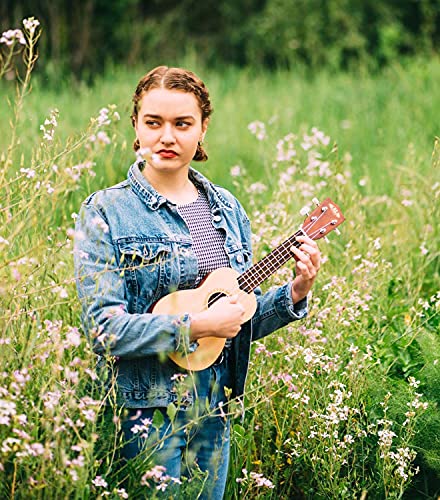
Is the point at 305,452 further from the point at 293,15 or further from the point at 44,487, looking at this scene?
the point at 293,15

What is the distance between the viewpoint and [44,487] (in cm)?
222

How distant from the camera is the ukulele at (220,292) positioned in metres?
2.55

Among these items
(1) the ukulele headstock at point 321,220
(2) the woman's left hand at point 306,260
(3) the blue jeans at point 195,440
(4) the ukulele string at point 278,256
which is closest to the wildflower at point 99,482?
(3) the blue jeans at point 195,440

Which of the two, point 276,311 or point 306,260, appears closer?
point 306,260

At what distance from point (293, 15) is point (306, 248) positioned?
1644 cm

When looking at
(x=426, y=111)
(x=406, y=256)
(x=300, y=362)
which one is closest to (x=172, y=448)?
(x=300, y=362)

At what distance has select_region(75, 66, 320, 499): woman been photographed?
94.9 inches

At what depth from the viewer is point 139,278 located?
2.54m

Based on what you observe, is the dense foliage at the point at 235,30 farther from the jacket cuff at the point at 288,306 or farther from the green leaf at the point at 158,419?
the green leaf at the point at 158,419

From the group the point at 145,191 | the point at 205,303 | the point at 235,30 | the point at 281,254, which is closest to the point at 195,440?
the point at 205,303

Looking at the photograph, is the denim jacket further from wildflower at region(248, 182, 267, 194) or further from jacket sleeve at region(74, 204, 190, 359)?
wildflower at region(248, 182, 267, 194)

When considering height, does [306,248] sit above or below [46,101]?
above

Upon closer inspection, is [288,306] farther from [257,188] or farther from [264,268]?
[257,188]

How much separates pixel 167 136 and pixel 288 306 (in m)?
0.69
